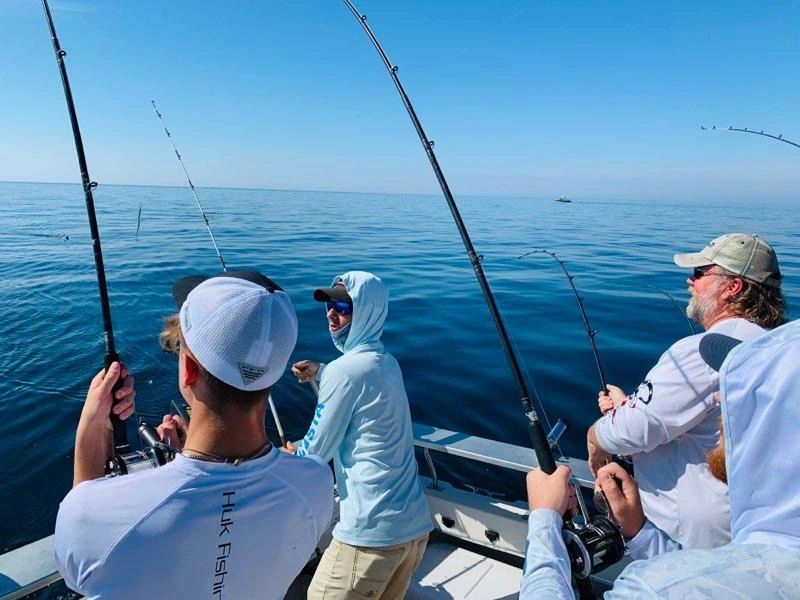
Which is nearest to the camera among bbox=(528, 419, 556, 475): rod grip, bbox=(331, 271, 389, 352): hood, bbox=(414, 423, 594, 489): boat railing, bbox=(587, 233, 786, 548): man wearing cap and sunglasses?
bbox=(587, 233, 786, 548): man wearing cap and sunglasses

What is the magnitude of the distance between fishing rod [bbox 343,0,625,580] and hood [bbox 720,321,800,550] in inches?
23.3

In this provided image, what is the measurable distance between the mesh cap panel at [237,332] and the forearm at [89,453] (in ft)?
1.59

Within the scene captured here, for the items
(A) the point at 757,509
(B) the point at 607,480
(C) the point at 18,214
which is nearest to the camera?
(A) the point at 757,509

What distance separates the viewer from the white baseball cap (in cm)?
110

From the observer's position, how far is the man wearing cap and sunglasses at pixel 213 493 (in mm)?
979

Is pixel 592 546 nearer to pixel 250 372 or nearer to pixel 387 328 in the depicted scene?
pixel 250 372

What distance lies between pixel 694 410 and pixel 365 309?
138cm

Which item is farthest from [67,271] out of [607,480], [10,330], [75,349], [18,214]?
[18,214]

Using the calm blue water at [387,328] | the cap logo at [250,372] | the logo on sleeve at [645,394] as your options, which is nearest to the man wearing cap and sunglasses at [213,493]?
the cap logo at [250,372]

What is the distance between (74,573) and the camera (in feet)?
3.27

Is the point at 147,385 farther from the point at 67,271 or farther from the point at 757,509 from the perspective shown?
the point at 67,271

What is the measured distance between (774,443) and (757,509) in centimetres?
12

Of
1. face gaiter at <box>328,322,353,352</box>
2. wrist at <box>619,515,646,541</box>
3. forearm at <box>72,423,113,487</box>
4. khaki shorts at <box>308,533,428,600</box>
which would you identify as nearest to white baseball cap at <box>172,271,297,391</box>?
forearm at <box>72,423,113,487</box>

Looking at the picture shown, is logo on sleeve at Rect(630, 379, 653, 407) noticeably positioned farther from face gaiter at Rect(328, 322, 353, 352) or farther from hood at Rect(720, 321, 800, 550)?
face gaiter at Rect(328, 322, 353, 352)
